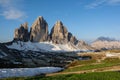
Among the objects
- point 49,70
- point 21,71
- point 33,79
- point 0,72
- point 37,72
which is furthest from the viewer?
point 49,70

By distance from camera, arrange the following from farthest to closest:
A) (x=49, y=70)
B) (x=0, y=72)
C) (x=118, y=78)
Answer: (x=49, y=70) → (x=0, y=72) → (x=118, y=78)

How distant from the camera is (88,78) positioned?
33.8 m

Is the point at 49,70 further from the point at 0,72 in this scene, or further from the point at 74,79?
the point at 74,79

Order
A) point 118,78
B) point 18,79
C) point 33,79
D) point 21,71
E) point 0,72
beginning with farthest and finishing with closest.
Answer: point 21,71
point 0,72
point 18,79
point 33,79
point 118,78

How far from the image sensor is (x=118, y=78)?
32.5 metres

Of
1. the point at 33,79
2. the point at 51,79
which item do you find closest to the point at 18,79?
the point at 33,79

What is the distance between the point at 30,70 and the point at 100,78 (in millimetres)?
26761

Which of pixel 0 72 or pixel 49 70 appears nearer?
pixel 0 72

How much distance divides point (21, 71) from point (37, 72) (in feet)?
17.0

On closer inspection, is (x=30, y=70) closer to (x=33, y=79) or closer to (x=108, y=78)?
(x=33, y=79)

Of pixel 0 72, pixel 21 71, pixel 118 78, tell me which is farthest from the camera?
pixel 21 71

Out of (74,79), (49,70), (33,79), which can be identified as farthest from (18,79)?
(49,70)

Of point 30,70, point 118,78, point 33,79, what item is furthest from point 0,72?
point 118,78

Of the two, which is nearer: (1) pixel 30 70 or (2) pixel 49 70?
(1) pixel 30 70
